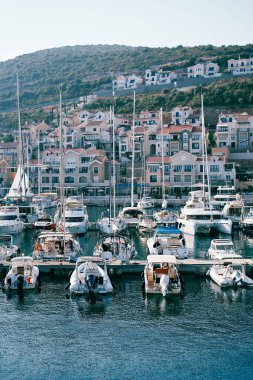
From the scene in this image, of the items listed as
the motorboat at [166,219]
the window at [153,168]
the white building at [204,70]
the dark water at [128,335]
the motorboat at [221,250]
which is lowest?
the dark water at [128,335]

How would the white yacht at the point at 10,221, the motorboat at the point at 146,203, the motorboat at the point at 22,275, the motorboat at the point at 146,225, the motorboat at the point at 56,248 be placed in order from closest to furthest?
1. the motorboat at the point at 22,275
2. the motorboat at the point at 56,248
3. the white yacht at the point at 10,221
4. the motorboat at the point at 146,225
5. the motorboat at the point at 146,203

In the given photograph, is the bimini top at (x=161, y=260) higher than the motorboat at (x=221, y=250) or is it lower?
higher

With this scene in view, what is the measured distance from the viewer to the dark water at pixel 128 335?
71.9ft

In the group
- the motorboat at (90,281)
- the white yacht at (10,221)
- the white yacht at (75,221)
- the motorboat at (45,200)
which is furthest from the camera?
the motorboat at (45,200)

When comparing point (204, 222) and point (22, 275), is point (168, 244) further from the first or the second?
point (204, 222)

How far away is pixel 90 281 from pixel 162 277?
13.4 ft

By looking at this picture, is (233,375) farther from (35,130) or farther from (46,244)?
(35,130)

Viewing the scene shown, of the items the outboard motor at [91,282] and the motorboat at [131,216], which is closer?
the outboard motor at [91,282]

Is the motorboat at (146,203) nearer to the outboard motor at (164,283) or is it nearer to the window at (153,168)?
the window at (153,168)

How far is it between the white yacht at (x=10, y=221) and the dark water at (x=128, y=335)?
2083 cm

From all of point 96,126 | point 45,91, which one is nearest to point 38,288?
point 96,126

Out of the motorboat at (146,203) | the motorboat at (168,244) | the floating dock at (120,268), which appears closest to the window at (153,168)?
the motorboat at (146,203)

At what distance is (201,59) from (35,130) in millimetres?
65942

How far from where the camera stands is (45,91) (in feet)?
618
